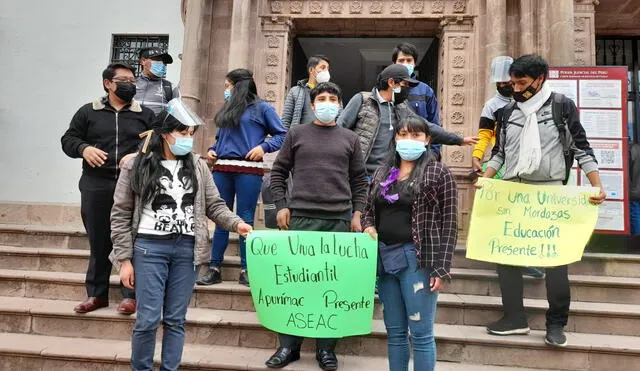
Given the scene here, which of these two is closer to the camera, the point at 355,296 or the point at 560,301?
the point at 355,296

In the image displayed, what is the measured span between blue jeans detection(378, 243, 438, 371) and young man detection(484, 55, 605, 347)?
127cm

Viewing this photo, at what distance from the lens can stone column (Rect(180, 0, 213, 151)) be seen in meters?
6.73

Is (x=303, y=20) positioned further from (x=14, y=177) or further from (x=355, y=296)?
(x=14, y=177)

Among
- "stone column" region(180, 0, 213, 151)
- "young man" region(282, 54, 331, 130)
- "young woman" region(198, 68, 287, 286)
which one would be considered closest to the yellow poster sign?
"young man" region(282, 54, 331, 130)

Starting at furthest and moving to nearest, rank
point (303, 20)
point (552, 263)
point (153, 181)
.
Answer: point (303, 20), point (552, 263), point (153, 181)

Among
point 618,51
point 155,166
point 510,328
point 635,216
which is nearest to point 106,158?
point 155,166

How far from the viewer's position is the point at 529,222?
3398 millimetres

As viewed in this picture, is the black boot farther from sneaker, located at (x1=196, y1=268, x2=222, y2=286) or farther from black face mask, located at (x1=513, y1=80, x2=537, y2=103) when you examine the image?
black face mask, located at (x1=513, y1=80, x2=537, y2=103)

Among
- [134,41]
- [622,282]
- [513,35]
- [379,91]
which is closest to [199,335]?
[379,91]

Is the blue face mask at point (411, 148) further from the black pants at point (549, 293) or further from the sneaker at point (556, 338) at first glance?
the sneaker at point (556, 338)

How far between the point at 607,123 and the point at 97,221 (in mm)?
5841

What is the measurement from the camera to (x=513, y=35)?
21.8 feet

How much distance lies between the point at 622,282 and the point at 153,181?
4.22 metres

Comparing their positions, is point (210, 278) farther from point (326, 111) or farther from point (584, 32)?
point (584, 32)
